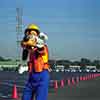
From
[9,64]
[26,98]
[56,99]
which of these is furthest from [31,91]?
[9,64]

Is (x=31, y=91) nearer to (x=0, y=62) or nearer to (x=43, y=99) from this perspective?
(x=43, y=99)

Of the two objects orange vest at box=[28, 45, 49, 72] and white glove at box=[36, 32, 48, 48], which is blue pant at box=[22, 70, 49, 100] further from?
white glove at box=[36, 32, 48, 48]

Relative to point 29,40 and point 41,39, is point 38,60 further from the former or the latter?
point 29,40

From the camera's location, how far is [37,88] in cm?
759

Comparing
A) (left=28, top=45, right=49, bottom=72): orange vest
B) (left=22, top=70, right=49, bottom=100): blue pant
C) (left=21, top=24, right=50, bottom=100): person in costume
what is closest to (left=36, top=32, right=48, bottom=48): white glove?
(left=21, top=24, right=50, bottom=100): person in costume

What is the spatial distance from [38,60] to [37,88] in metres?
0.51

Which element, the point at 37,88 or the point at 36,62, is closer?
the point at 37,88

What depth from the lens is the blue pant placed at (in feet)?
24.8

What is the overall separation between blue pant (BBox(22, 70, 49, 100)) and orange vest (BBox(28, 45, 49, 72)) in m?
0.15

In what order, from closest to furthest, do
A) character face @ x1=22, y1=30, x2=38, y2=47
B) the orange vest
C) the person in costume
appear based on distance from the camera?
character face @ x1=22, y1=30, x2=38, y2=47
the person in costume
the orange vest

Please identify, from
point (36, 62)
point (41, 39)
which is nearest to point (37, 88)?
point (36, 62)

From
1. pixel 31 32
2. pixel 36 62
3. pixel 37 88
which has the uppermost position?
pixel 31 32

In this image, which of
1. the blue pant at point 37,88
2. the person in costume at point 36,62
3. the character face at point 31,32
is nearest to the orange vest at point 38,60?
the person in costume at point 36,62

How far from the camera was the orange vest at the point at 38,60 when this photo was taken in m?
7.72
